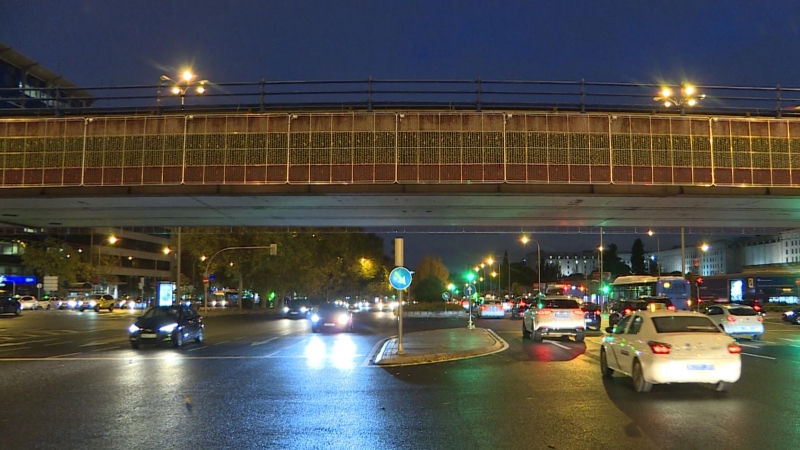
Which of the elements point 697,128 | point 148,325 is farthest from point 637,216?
point 148,325

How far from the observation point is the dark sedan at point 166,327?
22.6 metres

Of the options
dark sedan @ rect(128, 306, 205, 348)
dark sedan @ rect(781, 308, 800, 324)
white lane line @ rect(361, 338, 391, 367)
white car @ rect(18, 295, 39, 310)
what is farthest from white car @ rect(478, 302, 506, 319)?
white car @ rect(18, 295, 39, 310)

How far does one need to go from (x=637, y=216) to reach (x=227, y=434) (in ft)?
78.5

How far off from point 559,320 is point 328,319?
41.5 ft

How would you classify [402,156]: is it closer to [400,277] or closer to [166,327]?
[400,277]

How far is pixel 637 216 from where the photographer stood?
28719mm

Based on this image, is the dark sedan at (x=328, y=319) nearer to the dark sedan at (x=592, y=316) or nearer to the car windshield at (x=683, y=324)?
the dark sedan at (x=592, y=316)

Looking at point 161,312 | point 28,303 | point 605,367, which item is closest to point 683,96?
point 605,367

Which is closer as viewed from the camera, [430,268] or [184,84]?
[184,84]

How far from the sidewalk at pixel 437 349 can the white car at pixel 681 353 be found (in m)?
6.63

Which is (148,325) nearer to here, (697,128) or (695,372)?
(695,372)

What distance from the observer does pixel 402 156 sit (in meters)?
22.1

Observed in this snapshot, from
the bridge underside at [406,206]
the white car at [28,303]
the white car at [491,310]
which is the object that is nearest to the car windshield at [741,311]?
the bridge underside at [406,206]

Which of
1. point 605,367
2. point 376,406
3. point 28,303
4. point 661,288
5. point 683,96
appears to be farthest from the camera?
point 28,303
